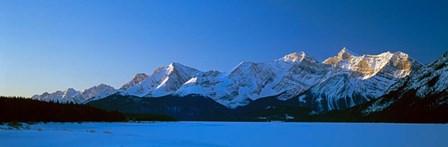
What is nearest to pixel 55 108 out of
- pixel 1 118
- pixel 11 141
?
pixel 1 118

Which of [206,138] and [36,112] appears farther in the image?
[36,112]

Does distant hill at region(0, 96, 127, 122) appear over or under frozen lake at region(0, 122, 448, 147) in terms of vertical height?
over

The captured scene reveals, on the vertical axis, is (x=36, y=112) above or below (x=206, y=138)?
above

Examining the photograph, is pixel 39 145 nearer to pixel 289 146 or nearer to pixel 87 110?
pixel 289 146

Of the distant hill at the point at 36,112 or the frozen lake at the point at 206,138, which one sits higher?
the distant hill at the point at 36,112

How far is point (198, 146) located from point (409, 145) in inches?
792

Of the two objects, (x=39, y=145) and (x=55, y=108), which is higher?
(x=55, y=108)

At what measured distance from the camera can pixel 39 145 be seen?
39125 mm

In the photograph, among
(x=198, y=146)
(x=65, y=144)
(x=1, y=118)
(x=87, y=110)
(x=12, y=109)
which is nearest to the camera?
(x=65, y=144)

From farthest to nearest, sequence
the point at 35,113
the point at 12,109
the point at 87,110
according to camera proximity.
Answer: the point at 87,110 → the point at 35,113 → the point at 12,109

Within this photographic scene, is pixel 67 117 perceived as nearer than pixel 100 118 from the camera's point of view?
Yes

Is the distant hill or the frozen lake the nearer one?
the frozen lake

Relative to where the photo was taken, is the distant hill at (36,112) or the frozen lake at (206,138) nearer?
the frozen lake at (206,138)

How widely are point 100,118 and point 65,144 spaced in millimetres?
118677
